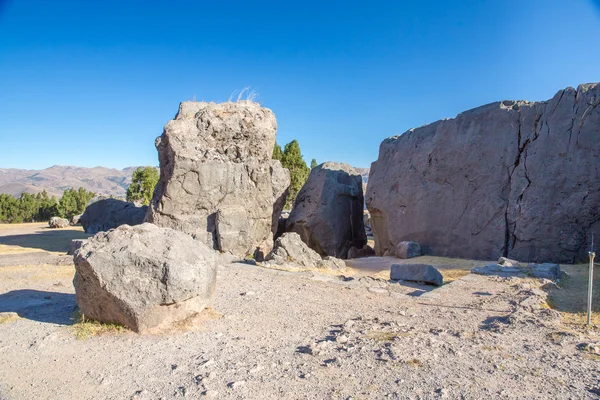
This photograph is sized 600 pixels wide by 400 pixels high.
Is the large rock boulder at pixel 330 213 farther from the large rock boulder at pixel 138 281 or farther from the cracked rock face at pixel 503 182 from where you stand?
the large rock boulder at pixel 138 281

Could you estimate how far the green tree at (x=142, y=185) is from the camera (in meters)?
29.3

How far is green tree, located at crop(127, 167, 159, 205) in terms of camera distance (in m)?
29.3

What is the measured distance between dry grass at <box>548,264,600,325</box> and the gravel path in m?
0.28

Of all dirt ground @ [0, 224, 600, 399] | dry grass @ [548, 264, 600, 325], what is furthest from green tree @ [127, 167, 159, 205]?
dry grass @ [548, 264, 600, 325]

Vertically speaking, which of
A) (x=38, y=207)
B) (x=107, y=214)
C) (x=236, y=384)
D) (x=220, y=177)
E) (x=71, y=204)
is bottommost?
(x=236, y=384)

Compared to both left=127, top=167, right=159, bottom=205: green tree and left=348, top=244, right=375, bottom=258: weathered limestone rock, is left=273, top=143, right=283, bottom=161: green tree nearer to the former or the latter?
left=127, top=167, right=159, bottom=205: green tree

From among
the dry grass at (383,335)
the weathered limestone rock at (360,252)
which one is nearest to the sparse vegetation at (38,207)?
the weathered limestone rock at (360,252)

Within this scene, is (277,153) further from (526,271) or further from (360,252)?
(526,271)

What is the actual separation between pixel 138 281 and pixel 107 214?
15.9 meters

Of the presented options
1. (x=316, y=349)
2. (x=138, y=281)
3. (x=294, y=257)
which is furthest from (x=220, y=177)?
(x=316, y=349)

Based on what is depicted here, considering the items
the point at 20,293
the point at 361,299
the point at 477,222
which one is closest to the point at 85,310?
the point at 20,293

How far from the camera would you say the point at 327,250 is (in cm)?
1538

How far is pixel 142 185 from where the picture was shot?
96.9 ft

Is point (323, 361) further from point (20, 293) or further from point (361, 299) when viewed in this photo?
point (20, 293)
